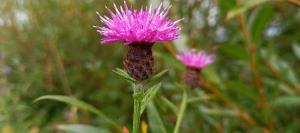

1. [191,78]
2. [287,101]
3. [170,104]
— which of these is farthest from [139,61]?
[287,101]

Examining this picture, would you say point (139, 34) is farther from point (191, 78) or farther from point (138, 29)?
point (191, 78)

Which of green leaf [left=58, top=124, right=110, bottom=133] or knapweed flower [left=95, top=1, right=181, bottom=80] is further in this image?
green leaf [left=58, top=124, right=110, bottom=133]

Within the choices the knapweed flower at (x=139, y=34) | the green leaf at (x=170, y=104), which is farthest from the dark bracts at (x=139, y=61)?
the green leaf at (x=170, y=104)

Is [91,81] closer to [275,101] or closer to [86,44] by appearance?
[86,44]

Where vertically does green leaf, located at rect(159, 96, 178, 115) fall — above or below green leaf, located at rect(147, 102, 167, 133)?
above

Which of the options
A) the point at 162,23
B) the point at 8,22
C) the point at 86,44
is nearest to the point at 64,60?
the point at 86,44

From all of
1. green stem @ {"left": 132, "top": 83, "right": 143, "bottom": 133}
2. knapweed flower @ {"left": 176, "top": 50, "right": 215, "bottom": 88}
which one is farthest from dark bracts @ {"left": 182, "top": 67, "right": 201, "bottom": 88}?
green stem @ {"left": 132, "top": 83, "right": 143, "bottom": 133}

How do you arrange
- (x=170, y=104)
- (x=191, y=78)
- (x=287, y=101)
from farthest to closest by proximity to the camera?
(x=287, y=101), (x=191, y=78), (x=170, y=104)

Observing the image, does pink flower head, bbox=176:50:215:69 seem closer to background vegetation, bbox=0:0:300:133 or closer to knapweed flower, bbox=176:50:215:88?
knapweed flower, bbox=176:50:215:88

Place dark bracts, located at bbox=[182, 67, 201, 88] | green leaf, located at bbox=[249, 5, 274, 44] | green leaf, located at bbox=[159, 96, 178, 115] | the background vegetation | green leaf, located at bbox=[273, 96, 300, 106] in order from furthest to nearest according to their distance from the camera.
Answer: the background vegetation < green leaf, located at bbox=[273, 96, 300, 106] < green leaf, located at bbox=[249, 5, 274, 44] < dark bracts, located at bbox=[182, 67, 201, 88] < green leaf, located at bbox=[159, 96, 178, 115]

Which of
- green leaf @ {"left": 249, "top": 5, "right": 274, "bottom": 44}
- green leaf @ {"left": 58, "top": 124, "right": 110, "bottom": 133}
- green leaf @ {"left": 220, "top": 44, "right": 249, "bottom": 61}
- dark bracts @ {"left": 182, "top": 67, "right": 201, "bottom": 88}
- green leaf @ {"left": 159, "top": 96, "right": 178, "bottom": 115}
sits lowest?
green leaf @ {"left": 58, "top": 124, "right": 110, "bottom": 133}
